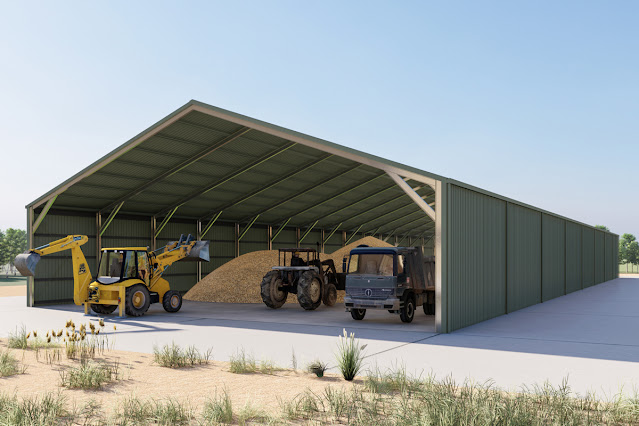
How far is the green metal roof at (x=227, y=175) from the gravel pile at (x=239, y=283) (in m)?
3.13

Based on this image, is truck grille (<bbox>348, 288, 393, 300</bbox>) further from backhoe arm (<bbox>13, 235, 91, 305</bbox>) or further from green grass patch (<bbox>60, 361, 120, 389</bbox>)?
backhoe arm (<bbox>13, 235, 91, 305</bbox>)

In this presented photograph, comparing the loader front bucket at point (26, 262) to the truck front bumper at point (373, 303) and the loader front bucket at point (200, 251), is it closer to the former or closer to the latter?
the loader front bucket at point (200, 251)

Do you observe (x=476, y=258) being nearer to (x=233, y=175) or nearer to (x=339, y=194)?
(x=233, y=175)

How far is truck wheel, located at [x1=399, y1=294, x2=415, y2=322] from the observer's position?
15.9 m

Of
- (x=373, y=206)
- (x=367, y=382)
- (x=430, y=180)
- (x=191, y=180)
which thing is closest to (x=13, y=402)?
(x=367, y=382)

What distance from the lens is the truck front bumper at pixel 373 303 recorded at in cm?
1542

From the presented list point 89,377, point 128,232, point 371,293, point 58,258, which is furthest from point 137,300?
point 89,377

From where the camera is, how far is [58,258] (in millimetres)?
22953

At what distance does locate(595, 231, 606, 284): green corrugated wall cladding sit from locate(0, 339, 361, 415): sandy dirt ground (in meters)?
35.4

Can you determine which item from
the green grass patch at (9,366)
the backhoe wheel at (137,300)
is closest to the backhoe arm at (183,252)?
the backhoe wheel at (137,300)

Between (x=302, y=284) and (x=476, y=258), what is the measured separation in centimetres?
604

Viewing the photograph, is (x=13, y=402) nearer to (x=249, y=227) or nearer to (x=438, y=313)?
(x=438, y=313)

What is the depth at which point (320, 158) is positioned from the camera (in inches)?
918

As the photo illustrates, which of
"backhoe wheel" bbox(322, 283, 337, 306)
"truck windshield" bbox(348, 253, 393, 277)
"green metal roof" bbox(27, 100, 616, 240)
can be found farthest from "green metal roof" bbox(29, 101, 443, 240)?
"backhoe wheel" bbox(322, 283, 337, 306)
